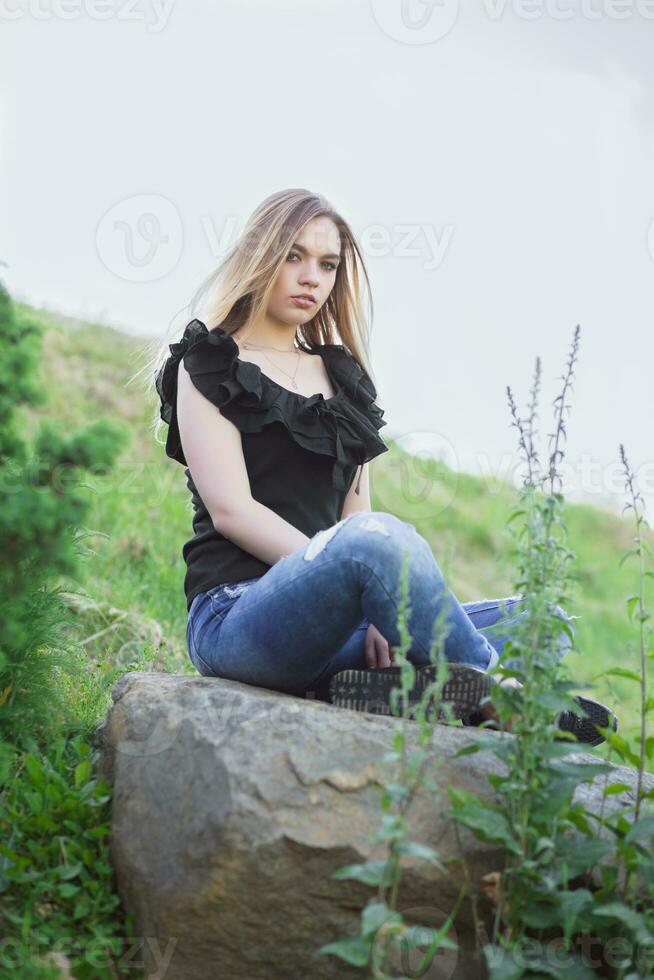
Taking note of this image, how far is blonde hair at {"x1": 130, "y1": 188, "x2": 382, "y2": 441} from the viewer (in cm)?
346

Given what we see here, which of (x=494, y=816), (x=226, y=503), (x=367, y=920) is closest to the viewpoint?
(x=367, y=920)

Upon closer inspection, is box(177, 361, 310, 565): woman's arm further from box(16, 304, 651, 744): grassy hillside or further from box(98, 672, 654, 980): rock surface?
box(98, 672, 654, 980): rock surface

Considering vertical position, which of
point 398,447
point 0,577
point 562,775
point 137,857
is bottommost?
point 137,857

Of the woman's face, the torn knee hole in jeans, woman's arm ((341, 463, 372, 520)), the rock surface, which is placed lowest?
the rock surface

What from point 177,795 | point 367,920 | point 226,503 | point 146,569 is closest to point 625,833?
point 367,920

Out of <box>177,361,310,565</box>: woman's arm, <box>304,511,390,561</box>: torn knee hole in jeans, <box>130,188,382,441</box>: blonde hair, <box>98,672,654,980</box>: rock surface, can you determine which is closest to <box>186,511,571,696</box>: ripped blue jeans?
<box>304,511,390,561</box>: torn knee hole in jeans

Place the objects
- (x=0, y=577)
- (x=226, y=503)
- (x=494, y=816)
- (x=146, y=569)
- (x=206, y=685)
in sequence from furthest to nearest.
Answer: (x=146, y=569) → (x=226, y=503) → (x=206, y=685) → (x=0, y=577) → (x=494, y=816)

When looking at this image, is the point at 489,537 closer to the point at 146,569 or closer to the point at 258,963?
the point at 146,569

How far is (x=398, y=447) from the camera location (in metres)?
10.5

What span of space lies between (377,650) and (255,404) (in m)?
0.87

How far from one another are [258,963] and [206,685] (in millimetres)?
756

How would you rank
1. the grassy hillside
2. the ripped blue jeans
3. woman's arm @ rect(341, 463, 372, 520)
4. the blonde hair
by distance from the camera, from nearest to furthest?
the ripped blue jeans, the blonde hair, woman's arm @ rect(341, 463, 372, 520), the grassy hillside

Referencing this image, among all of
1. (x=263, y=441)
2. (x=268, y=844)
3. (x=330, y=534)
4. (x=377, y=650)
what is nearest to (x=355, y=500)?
(x=263, y=441)

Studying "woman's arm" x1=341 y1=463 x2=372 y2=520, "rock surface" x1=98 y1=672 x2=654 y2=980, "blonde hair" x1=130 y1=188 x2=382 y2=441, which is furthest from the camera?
"woman's arm" x1=341 y1=463 x2=372 y2=520
